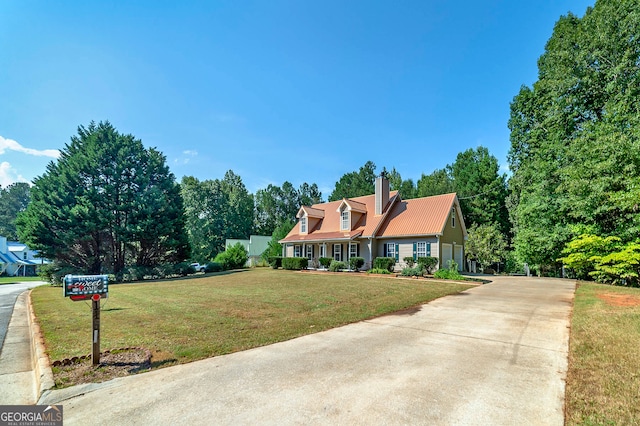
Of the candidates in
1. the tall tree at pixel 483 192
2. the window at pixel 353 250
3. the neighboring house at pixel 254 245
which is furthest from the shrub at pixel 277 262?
the tall tree at pixel 483 192

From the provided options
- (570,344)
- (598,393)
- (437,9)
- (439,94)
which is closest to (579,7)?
(439,94)

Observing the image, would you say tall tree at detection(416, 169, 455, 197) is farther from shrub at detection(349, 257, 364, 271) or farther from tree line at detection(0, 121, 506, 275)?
shrub at detection(349, 257, 364, 271)

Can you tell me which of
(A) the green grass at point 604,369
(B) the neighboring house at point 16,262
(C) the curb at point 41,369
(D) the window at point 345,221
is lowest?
(B) the neighboring house at point 16,262

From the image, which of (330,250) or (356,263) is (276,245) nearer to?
(330,250)

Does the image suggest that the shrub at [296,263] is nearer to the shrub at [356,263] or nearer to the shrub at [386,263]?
the shrub at [356,263]

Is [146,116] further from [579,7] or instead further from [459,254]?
[579,7]

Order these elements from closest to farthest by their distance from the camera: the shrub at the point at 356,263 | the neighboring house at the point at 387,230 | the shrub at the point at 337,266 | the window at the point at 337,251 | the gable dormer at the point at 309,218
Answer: the neighboring house at the point at 387,230
the shrub at the point at 356,263
the shrub at the point at 337,266
the window at the point at 337,251
the gable dormer at the point at 309,218

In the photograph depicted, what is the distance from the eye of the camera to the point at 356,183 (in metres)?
52.1

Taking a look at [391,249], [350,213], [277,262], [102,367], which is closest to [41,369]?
[102,367]

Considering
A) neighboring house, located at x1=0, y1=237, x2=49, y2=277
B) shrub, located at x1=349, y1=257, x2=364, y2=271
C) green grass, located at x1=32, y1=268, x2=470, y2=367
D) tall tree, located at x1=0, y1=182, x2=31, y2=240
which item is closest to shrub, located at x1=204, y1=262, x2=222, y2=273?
shrub, located at x1=349, y1=257, x2=364, y2=271

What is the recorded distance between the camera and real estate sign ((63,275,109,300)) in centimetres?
476

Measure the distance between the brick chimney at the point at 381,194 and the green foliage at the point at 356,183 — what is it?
23154 millimetres

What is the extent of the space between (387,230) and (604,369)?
2061 cm

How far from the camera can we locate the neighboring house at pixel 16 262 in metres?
42.6
